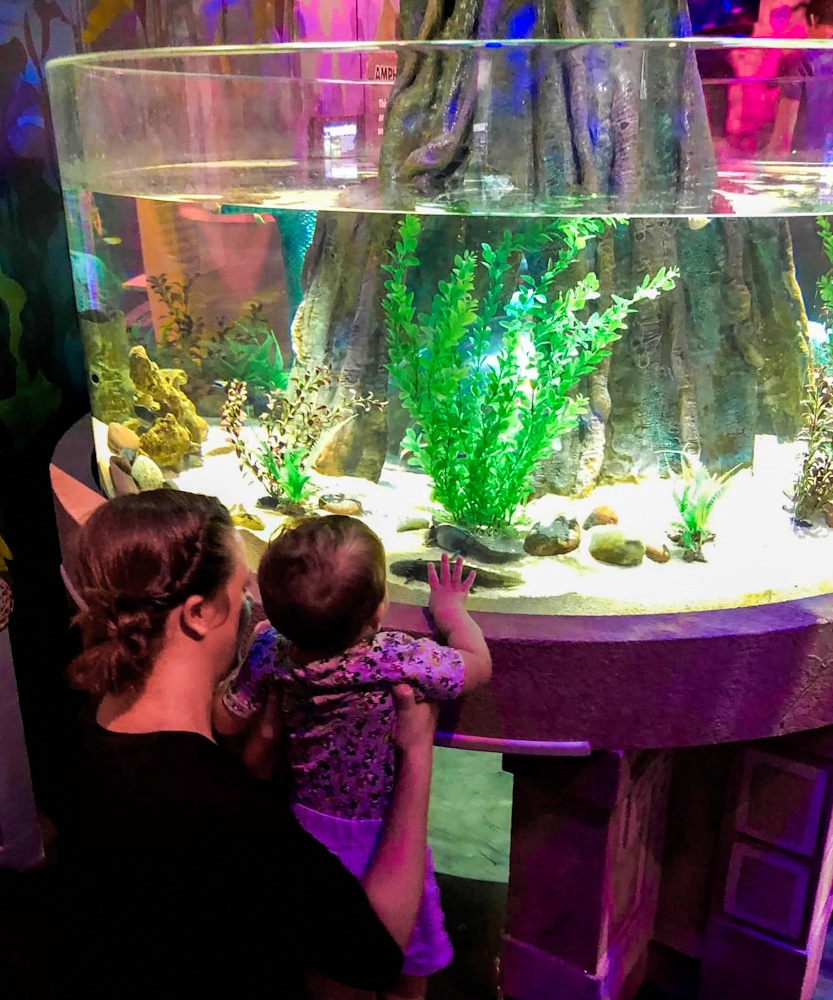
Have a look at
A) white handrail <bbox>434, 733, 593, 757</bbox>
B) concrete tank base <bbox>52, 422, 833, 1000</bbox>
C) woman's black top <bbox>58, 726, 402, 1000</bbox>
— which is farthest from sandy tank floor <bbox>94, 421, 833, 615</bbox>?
woman's black top <bbox>58, 726, 402, 1000</bbox>

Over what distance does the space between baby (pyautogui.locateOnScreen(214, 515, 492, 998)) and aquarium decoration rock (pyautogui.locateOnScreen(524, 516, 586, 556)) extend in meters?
0.48

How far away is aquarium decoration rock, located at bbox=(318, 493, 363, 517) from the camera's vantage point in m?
2.38

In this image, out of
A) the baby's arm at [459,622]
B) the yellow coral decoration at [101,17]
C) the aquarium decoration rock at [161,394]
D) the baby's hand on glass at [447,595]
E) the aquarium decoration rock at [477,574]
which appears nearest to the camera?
the baby's arm at [459,622]

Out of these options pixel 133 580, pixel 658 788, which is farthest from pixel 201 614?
pixel 658 788

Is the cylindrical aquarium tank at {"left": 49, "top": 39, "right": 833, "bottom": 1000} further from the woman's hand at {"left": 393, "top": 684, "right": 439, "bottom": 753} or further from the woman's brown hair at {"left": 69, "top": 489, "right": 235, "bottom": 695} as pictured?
the woman's brown hair at {"left": 69, "top": 489, "right": 235, "bottom": 695}

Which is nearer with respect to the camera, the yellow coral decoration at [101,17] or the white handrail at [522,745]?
the white handrail at [522,745]

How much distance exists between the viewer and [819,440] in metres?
2.25

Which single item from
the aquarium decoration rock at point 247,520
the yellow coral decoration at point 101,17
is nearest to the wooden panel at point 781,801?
the aquarium decoration rock at point 247,520

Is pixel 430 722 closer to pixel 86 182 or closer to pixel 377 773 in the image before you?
pixel 377 773

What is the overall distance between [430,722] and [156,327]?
5.31 feet

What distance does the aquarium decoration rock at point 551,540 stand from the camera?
84.3 inches

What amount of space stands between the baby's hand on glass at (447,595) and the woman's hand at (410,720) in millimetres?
201

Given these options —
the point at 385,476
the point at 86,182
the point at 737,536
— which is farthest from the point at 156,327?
the point at 737,536

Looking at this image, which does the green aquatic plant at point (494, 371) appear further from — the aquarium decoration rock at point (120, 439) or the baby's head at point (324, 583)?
the aquarium decoration rock at point (120, 439)
